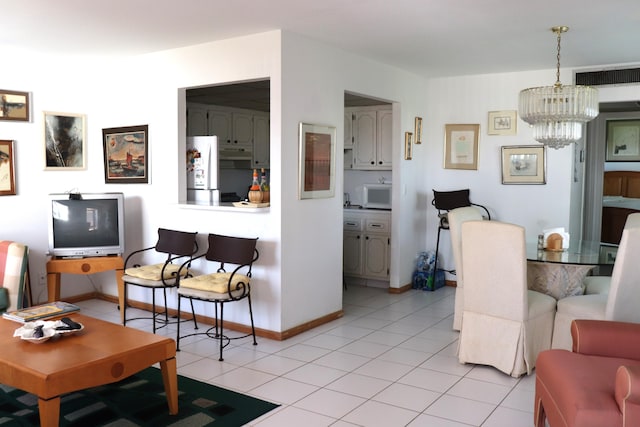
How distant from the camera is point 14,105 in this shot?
17.3 ft

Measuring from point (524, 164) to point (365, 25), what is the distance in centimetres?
294

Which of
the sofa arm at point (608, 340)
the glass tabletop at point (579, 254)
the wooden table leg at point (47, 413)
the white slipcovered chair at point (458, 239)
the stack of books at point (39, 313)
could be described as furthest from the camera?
the white slipcovered chair at point (458, 239)

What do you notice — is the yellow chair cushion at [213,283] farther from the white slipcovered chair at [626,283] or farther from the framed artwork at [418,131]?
the framed artwork at [418,131]

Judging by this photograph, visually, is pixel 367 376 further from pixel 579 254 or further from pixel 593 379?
pixel 579 254

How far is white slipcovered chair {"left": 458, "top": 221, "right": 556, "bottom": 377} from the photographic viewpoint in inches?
148

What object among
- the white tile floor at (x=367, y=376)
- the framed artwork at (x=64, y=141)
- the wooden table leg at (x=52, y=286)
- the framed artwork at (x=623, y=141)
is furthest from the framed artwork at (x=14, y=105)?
the framed artwork at (x=623, y=141)

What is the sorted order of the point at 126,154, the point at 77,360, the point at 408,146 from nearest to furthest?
the point at 77,360 → the point at 126,154 → the point at 408,146

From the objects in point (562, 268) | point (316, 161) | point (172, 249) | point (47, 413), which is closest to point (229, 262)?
point (172, 249)

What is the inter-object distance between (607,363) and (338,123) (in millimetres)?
3095

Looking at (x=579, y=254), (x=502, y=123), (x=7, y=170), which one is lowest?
(x=579, y=254)

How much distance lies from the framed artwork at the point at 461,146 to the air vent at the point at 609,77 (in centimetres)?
121

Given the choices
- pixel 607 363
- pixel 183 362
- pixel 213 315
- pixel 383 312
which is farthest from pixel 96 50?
pixel 607 363

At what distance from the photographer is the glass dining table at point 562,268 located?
13.1 ft

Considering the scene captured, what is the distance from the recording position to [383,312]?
5.53 metres
